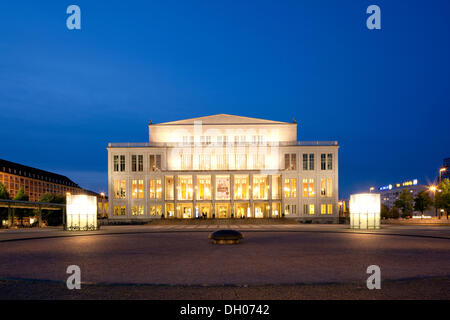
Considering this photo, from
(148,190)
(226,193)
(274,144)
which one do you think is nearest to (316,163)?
(274,144)

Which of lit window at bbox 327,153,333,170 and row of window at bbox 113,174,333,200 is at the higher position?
lit window at bbox 327,153,333,170

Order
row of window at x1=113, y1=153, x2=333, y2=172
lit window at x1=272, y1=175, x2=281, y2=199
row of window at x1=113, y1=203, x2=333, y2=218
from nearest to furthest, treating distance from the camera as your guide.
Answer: row of window at x1=113, y1=203, x2=333, y2=218
lit window at x1=272, y1=175, x2=281, y2=199
row of window at x1=113, y1=153, x2=333, y2=172

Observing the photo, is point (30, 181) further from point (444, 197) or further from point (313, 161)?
point (444, 197)

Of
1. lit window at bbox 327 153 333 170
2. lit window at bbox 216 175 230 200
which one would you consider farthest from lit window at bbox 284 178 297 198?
lit window at bbox 216 175 230 200

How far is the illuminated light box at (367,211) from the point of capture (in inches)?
1545

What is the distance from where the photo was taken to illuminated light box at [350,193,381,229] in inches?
1545

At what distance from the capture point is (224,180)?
254 ft

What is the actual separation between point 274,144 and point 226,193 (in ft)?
47.7

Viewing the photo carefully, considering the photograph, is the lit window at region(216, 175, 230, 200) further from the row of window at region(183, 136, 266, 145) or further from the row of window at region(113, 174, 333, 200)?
the row of window at region(183, 136, 266, 145)

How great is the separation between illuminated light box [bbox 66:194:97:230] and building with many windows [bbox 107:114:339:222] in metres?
36.2

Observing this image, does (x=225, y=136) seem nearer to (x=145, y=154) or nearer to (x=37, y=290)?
(x=145, y=154)

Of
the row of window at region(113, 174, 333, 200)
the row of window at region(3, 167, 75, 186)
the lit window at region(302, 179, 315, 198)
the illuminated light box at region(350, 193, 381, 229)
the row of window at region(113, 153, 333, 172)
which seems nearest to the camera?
the illuminated light box at region(350, 193, 381, 229)

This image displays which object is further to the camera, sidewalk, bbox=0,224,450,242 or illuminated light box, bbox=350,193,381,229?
illuminated light box, bbox=350,193,381,229
